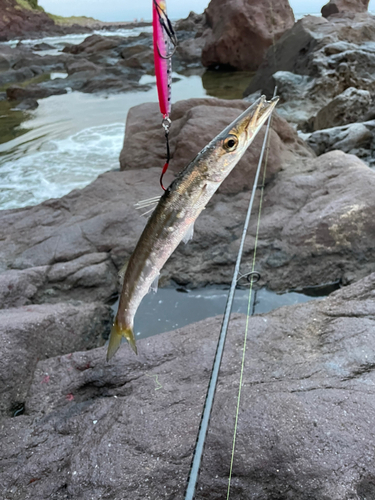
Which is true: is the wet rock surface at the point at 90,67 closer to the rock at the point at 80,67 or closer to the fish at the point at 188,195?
the rock at the point at 80,67

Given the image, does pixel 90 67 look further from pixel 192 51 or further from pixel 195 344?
pixel 195 344

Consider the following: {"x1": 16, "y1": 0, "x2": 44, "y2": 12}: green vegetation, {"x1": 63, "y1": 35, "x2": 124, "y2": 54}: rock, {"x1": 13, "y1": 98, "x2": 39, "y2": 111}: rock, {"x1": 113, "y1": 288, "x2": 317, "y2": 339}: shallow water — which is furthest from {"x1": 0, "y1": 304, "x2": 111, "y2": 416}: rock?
{"x1": 16, "y1": 0, "x2": 44, "y2": 12}: green vegetation

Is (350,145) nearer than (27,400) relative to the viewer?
No

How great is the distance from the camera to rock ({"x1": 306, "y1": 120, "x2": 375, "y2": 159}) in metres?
6.79

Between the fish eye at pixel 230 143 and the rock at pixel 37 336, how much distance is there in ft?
7.41

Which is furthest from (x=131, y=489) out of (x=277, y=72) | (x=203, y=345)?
(x=277, y=72)

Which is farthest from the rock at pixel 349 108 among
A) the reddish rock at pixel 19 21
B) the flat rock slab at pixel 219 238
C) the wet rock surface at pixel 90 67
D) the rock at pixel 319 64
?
the reddish rock at pixel 19 21

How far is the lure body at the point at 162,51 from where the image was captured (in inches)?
63.0

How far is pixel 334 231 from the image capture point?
4156 millimetres

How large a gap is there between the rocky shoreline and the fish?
1.11 meters

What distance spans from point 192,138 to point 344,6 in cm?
1864

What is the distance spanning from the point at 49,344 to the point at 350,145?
235 inches

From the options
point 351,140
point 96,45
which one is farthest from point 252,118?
point 96,45

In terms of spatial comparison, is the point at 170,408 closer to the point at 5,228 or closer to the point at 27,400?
the point at 27,400
